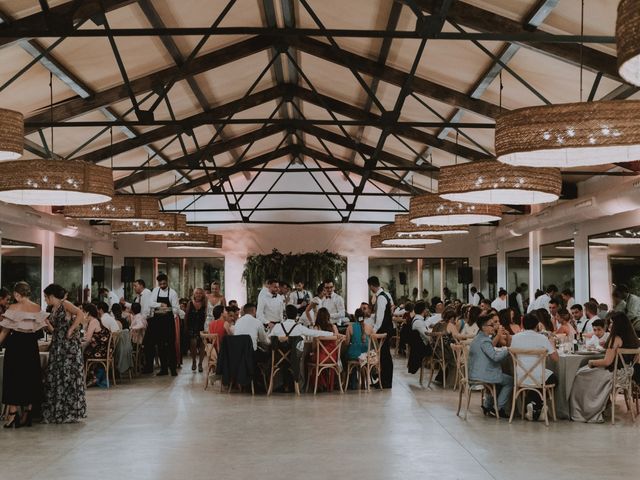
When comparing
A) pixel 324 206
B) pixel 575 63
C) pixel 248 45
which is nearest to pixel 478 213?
pixel 575 63

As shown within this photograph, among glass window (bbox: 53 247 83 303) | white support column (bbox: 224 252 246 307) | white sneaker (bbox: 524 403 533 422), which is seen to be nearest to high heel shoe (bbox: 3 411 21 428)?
white sneaker (bbox: 524 403 533 422)

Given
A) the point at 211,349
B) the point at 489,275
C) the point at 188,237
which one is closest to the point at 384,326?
the point at 211,349

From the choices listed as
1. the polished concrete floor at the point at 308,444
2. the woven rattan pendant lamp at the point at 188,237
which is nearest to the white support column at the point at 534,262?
the woven rattan pendant lamp at the point at 188,237

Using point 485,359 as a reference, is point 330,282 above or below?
above

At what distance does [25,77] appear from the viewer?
10680mm

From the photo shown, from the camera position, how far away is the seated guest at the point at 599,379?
8.35 meters

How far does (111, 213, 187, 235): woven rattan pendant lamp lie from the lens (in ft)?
48.6

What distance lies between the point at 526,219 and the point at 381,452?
37.6 feet

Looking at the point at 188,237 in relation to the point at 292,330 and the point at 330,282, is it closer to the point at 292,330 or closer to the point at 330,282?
the point at 330,282

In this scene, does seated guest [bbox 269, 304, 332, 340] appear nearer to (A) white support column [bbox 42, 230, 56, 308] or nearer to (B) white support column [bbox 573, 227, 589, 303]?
(B) white support column [bbox 573, 227, 589, 303]

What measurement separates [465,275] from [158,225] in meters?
10.1

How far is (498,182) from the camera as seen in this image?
7.80 m

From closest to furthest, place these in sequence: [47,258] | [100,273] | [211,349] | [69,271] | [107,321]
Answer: [211,349]
[107,321]
[47,258]
[69,271]
[100,273]

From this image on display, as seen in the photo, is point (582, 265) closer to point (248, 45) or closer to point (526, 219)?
point (526, 219)
